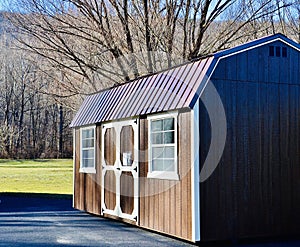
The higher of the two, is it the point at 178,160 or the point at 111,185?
the point at 178,160

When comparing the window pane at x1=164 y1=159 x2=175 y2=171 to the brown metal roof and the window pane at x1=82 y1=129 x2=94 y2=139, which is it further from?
the window pane at x1=82 y1=129 x2=94 y2=139

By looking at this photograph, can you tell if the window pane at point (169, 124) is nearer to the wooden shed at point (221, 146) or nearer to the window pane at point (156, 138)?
the wooden shed at point (221, 146)

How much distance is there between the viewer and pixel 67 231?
8.19m

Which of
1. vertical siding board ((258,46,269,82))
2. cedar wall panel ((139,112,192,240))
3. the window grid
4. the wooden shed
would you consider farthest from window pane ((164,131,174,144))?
the window grid

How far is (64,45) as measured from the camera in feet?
45.4

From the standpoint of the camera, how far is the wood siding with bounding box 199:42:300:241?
22.8 ft

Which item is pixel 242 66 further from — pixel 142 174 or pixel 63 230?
pixel 63 230

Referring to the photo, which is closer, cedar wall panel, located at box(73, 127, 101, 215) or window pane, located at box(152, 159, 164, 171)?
window pane, located at box(152, 159, 164, 171)

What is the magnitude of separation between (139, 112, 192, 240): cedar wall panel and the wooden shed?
0.05ft

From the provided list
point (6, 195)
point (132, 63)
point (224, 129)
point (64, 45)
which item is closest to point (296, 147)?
point (224, 129)

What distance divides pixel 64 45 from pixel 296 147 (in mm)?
8369

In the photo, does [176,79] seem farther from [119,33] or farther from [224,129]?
[119,33]

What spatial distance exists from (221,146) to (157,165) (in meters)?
1.29

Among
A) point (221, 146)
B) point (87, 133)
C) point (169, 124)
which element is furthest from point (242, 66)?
point (87, 133)
